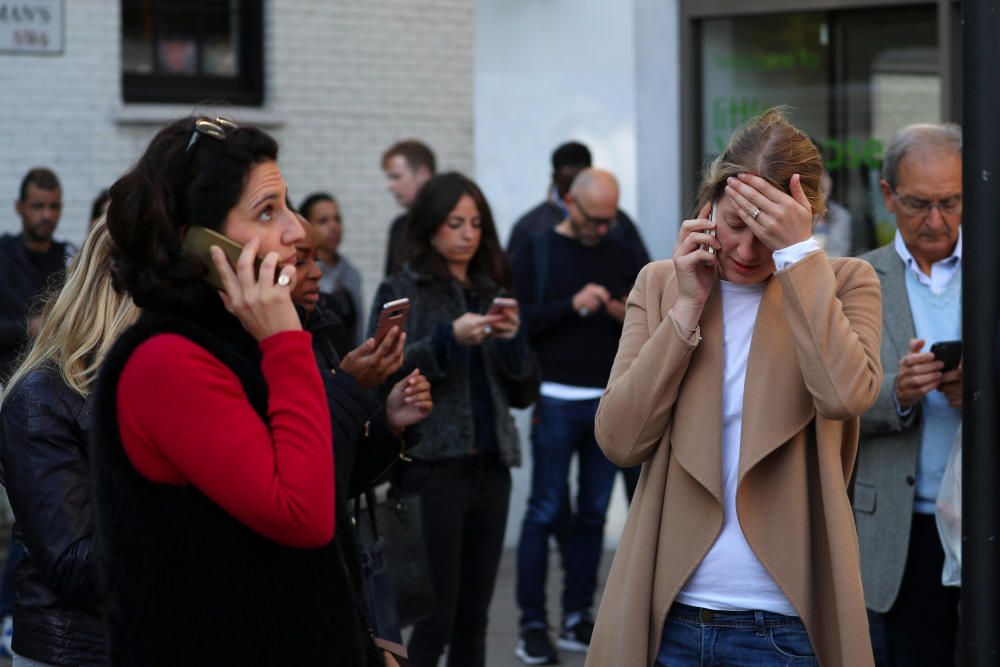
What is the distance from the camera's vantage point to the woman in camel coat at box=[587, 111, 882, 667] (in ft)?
9.74

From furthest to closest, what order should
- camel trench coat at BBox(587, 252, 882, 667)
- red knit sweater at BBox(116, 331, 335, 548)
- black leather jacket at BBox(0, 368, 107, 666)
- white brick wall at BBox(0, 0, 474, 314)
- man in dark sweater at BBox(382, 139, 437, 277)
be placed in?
white brick wall at BBox(0, 0, 474, 314)
man in dark sweater at BBox(382, 139, 437, 277)
black leather jacket at BBox(0, 368, 107, 666)
camel trench coat at BBox(587, 252, 882, 667)
red knit sweater at BBox(116, 331, 335, 548)

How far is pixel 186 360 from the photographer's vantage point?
2.42m

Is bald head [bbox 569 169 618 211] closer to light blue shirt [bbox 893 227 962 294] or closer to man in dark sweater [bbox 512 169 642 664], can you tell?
man in dark sweater [bbox 512 169 642 664]

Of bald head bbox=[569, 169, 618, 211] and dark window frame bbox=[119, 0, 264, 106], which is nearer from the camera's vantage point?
bald head bbox=[569, 169, 618, 211]

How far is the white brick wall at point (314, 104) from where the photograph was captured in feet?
31.9

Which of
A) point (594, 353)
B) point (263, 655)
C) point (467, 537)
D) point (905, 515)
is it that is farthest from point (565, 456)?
point (263, 655)

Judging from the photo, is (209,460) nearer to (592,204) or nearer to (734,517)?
(734,517)

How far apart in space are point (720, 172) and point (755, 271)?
220 millimetres

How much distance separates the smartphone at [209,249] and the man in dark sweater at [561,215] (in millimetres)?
4744

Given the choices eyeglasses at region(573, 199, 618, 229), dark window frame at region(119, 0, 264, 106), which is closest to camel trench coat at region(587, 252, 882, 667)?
eyeglasses at region(573, 199, 618, 229)

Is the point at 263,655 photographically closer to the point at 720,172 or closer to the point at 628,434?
the point at 628,434

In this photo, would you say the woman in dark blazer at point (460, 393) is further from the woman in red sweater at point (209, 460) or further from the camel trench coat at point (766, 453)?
the woman in red sweater at point (209, 460)

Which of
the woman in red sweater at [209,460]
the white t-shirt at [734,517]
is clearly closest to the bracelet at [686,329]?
the white t-shirt at [734,517]

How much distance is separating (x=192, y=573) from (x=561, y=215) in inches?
227
